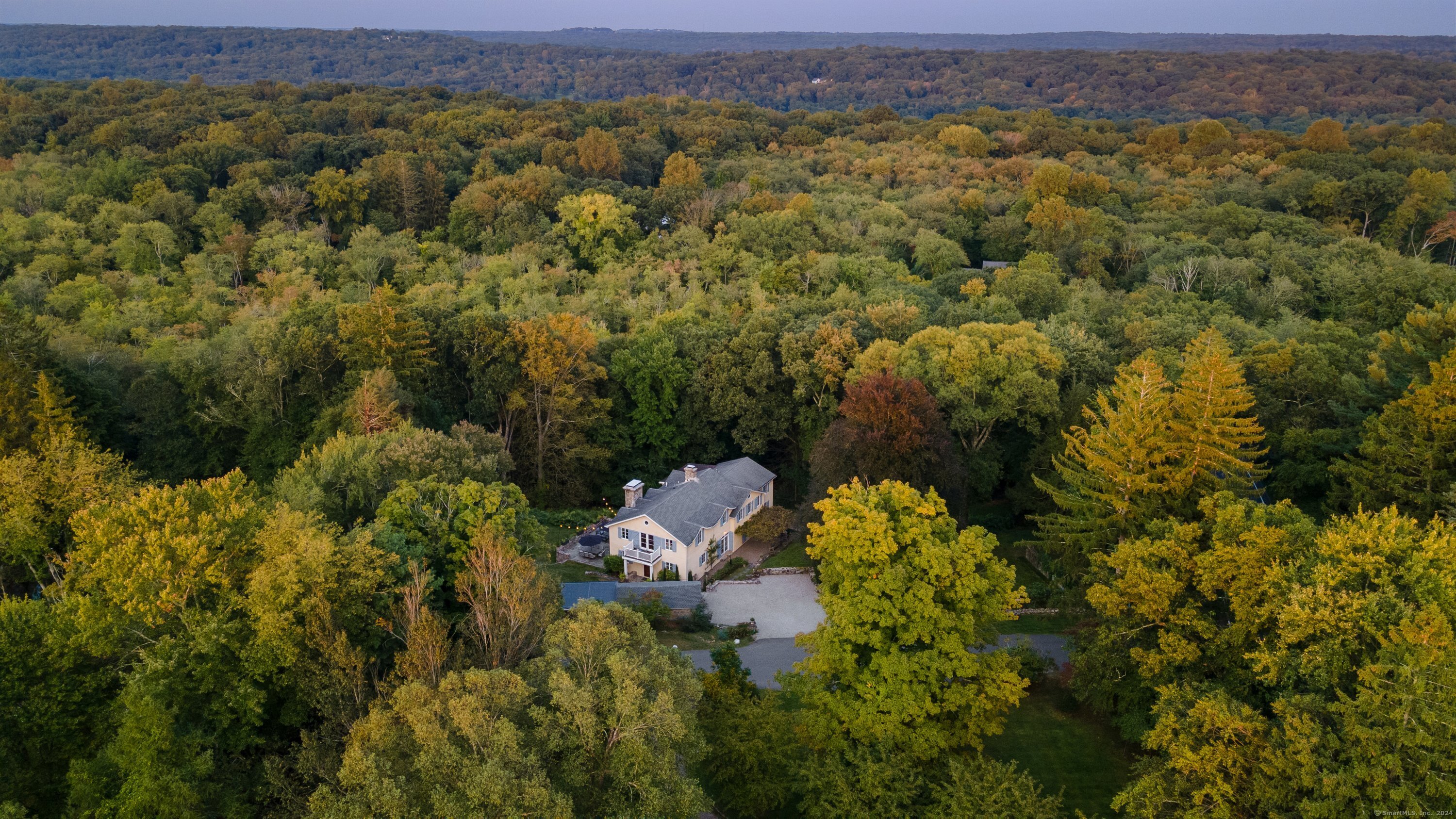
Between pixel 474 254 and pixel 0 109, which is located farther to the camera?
pixel 0 109

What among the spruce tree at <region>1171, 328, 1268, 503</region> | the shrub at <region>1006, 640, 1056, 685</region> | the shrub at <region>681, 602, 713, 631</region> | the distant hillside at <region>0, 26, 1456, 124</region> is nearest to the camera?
the spruce tree at <region>1171, 328, 1268, 503</region>

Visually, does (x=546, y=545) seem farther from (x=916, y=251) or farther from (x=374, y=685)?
(x=916, y=251)

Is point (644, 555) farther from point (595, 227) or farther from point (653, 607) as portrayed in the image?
point (595, 227)

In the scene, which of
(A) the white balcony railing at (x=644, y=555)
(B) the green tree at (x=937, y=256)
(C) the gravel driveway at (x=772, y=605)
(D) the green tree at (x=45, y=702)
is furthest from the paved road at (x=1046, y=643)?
(B) the green tree at (x=937, y=256)

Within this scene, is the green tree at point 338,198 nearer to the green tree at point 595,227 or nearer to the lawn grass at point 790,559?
the green tree at point 595,227

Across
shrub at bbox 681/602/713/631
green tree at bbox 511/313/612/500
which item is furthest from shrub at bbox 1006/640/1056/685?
green tree at bbox 511/313/612/500

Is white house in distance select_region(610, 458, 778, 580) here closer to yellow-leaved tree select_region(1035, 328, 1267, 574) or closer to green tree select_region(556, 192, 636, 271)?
yellow-leaved tree select_region(1035, 328, 1267, 574)

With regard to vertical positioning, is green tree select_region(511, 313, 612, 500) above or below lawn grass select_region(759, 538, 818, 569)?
above

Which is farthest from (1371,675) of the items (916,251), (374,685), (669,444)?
(916,251)

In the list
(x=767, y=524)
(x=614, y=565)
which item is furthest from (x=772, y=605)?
(x=614, y=565)
